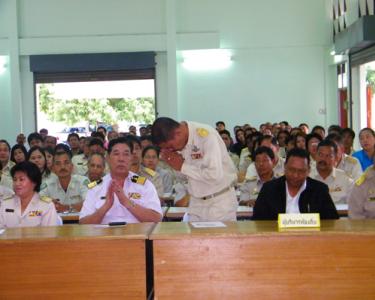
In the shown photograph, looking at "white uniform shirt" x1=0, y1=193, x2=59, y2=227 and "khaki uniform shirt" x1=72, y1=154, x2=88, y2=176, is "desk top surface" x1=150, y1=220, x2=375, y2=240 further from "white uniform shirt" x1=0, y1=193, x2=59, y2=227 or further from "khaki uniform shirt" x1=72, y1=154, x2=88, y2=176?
"khaki uniform shirt" x1=72, y1=154, x2=88, y2=176

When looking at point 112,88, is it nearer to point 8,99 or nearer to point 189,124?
point 8,99

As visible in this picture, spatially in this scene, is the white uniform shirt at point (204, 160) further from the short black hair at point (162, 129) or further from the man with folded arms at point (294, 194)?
the man with folded arms at point (294, 194)

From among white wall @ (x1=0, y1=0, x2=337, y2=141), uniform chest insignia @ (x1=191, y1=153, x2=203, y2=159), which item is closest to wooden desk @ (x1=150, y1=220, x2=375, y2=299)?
uniform chest insignia @ (x1=191, y1=153, x2=203, y2=159)

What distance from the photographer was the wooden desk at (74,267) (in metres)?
2.28

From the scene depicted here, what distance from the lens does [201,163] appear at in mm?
3471

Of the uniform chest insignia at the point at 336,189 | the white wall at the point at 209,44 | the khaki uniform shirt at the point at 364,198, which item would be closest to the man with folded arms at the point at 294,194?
the khaki uniform shirt at the point at 364,198

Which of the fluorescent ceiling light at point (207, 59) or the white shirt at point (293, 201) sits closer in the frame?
the white shirt at point (293, 201)

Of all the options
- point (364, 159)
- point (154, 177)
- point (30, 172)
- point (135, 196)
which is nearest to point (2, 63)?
point (154, 177)

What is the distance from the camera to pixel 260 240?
90.1 inches

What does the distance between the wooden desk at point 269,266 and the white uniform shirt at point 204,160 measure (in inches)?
46.0

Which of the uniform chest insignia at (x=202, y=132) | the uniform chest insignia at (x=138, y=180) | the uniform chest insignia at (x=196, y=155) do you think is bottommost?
the uniform chest insignia at (x=138, y=180)

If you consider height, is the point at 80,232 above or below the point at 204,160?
below

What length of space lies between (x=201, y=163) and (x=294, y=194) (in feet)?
2.02

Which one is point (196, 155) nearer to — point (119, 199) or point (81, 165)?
point (119, 199)
